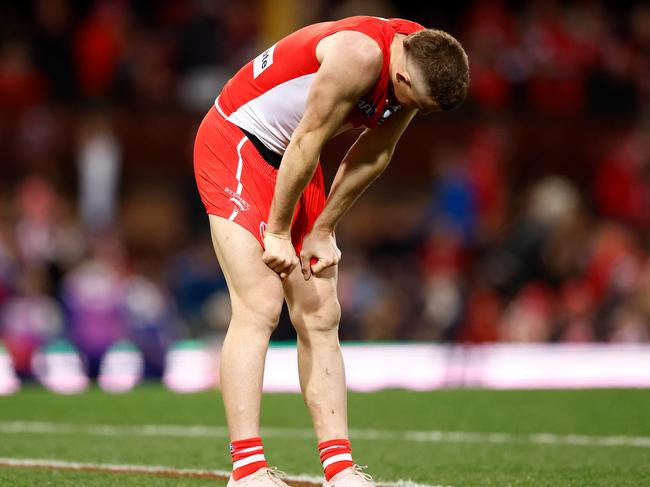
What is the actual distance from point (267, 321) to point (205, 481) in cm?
86

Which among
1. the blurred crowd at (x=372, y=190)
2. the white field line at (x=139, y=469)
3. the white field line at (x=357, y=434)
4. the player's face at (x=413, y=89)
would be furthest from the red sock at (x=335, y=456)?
the blurred crowd at (x=372, y=190)

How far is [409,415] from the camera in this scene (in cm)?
843

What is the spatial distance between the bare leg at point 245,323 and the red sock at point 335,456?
288 mm

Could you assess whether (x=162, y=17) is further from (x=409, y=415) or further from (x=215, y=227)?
(x=215, y=227)

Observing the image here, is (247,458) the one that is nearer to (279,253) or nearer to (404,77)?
(279,253)

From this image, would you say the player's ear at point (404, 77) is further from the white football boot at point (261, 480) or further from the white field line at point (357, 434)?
the white field line at point (357, 434)

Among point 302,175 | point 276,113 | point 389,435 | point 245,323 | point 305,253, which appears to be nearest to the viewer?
point 302,175

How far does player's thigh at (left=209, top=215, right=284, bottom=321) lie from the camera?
4.80 m

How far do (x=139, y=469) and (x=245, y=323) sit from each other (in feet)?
3.94

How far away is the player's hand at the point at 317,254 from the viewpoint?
5004 millimetres

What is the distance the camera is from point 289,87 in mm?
4863

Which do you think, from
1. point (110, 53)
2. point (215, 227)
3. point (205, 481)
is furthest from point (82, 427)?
point (110, 53)

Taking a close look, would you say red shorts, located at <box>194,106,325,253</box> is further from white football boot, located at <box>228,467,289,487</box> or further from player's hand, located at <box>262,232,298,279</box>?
white football boot, located at <box>228,467,289,487</box>

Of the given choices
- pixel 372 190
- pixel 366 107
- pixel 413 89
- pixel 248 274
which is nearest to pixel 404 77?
pixel 413 89
